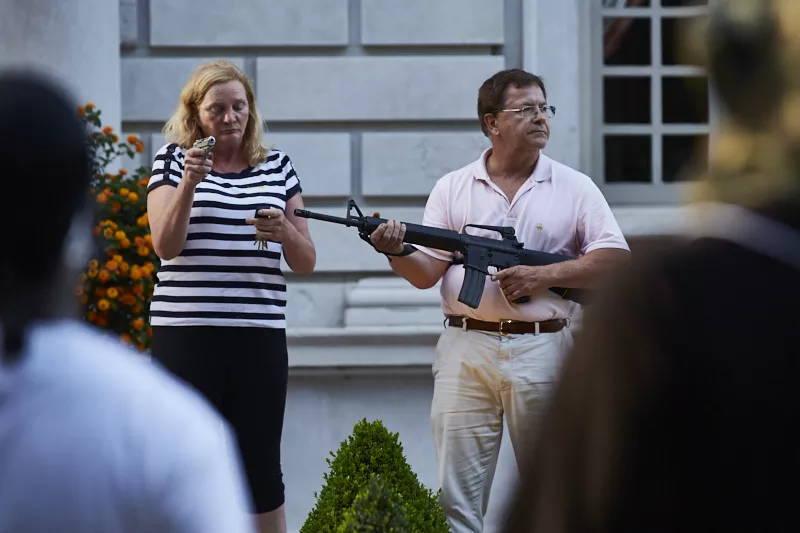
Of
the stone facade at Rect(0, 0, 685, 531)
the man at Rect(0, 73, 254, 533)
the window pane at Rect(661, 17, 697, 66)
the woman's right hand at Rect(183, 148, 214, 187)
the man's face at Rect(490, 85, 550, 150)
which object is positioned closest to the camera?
the man at Rect(0, 73, 254, 533)

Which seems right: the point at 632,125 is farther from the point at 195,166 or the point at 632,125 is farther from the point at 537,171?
the point at 195,166

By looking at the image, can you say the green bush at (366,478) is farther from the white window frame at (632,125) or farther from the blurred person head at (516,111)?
the white window frame at (632,125)

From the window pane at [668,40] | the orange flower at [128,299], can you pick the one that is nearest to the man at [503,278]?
the orange flower at [128,299]

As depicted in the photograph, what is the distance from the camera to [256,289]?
428 cm

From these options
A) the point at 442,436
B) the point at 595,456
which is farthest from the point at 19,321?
the point at 442,436

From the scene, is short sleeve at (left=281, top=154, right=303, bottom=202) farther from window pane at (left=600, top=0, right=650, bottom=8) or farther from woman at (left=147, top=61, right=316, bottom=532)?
window pane at (left=600, top=0, right=650, bottom=8)

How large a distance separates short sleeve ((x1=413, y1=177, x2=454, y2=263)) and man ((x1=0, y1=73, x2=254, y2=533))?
3378 millimetres

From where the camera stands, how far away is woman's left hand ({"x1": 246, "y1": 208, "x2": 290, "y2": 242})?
13.7 ft

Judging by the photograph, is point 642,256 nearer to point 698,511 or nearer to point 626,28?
point 698,511

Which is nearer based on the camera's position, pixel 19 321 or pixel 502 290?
pixel 19 321

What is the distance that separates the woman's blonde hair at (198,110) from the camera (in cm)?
440

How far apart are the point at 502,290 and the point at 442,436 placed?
59 cm

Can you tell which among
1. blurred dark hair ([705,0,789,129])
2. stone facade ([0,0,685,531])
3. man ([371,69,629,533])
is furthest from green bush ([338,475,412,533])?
stone facade ([0,0,685,531])

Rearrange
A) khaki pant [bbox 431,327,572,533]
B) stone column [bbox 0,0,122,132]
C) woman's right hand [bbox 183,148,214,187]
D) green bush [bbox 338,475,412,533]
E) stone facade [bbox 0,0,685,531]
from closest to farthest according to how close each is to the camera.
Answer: green bush [bbox 338,475,412,533], woman's right hand [bbox 183,148,214,187], khaki pant [bbox 431,327,572,533], stone column [bbox 0,0,122,132], stone facade [bbox 0,0,685,531]
